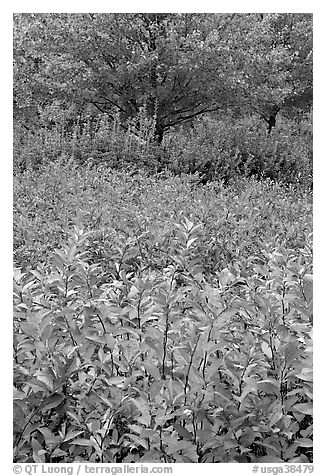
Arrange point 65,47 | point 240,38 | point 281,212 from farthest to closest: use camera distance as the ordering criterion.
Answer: point 240,38 → point 65,47 → point 281,212

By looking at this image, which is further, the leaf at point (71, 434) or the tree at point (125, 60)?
the tree at point (125, 60)

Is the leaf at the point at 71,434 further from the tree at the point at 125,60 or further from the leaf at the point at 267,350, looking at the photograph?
the tree at the point at 125,60

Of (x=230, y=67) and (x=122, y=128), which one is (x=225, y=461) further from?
Result: (x=122, y=128)

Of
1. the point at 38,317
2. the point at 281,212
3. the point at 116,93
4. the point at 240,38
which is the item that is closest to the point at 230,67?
the point at 240,38

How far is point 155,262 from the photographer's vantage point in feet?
12.5

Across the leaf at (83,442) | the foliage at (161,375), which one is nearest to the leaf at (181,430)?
the foliage at (161,375)

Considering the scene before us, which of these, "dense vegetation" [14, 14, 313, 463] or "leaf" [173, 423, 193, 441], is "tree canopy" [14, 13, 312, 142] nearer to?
"dense vegetation" [14, 14, 313, 463]

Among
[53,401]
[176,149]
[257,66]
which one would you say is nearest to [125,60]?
[176,149]

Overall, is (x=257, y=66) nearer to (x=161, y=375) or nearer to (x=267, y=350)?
(x=267, y=350)

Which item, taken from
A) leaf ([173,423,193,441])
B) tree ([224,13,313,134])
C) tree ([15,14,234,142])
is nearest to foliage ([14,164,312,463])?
leaf ([173,423,193,441])

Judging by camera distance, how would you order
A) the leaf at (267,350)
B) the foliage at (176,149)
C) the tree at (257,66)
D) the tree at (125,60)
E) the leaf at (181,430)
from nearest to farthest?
the leaf at (181,430) → the leaf at (267,350) → the foliage at (176,149) → the tree at (125,60) → the tree at (257,66)

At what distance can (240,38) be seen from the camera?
11.1 meters

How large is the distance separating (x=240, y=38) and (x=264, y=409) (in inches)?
401

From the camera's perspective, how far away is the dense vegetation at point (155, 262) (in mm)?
1793
